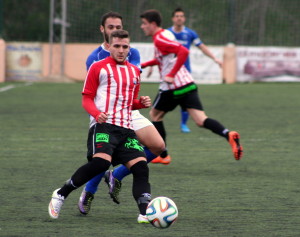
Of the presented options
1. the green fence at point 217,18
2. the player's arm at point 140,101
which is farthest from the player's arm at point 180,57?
the green fence at point 217,18

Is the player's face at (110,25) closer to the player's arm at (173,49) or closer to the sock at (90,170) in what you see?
the sock at (90,170)

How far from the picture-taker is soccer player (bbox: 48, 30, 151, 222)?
5375 mm

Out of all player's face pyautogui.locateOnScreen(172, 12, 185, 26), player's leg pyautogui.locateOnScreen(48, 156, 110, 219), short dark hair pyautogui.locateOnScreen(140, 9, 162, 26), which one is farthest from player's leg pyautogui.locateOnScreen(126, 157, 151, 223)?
player's face pyautogui.locateOnScreen(172, 12, 185, 26)

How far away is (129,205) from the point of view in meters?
6.07

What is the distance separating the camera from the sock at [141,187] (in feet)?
17.2

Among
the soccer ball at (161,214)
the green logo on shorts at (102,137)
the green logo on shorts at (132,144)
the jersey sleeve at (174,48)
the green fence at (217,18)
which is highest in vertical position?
the jersey sleeve at (174,48)

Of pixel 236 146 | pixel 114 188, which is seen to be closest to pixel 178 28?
pixel 236 146

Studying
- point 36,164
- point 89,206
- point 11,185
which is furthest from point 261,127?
A: point 89,206

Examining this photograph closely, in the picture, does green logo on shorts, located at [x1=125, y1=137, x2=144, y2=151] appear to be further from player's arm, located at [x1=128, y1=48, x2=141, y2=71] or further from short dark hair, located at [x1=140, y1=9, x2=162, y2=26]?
short dark hair, located at [x1=140, y1=9, x2=162, y2=26]

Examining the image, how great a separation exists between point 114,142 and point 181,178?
216 cm

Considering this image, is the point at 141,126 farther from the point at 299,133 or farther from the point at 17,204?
the point at 299,133

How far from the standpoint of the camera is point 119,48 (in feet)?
18.0

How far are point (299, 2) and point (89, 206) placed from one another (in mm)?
22591

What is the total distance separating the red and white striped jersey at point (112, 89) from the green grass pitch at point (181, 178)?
77 centimetres
